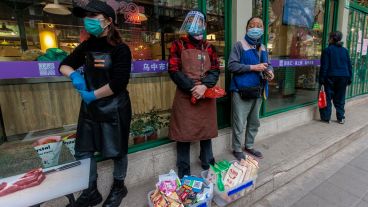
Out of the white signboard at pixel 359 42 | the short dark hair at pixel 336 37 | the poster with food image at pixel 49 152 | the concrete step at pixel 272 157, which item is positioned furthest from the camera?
the white signboard at pixel 359 42

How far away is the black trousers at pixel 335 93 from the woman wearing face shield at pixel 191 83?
3173 mm

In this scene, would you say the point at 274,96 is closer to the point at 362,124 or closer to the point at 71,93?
the point at 362,124

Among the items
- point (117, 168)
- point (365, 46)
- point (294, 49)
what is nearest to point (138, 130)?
point (117, 168)

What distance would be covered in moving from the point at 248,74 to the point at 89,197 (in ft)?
7.16

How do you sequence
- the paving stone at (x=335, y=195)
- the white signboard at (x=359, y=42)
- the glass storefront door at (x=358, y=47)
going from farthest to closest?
the white signboard at (x=359, y=42)
the glass storefront door at (x=358, y=47)
the paving stone at (x=335, y=195)

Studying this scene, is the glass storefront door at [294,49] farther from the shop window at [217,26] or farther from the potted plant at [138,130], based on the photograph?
the potted plant at [138,130]

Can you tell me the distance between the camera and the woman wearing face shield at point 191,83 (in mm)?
2373

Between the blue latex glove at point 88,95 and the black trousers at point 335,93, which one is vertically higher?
the blue latex glove at point 88,95

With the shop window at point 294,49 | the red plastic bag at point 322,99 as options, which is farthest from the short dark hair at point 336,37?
the red plastic bag at point 322,99

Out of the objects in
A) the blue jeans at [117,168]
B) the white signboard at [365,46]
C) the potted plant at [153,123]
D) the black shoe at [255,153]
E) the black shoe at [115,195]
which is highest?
the white signboard at [365,46]

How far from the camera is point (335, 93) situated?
15.5 feet

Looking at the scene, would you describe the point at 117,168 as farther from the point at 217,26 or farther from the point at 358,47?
the point at 358,47

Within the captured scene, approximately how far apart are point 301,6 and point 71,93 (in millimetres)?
4358

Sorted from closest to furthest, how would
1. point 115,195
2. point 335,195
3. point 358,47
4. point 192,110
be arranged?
1. point 115,195
2. point 192,110
3. point 335,195
4. point 358,47
